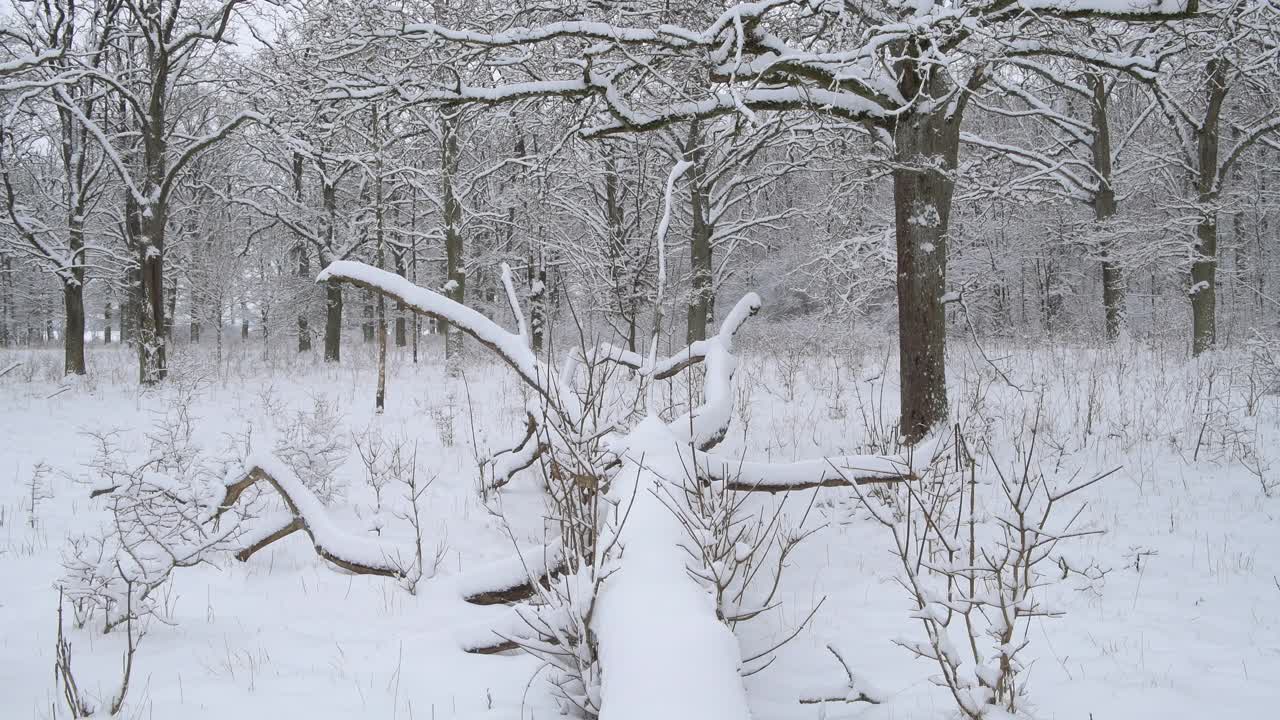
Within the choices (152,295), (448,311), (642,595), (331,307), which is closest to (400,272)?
(331,307)

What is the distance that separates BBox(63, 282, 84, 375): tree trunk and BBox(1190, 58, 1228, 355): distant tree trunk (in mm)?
21621

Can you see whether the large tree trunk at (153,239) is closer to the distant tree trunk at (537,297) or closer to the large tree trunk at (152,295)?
the large tree trunk at (152,295)

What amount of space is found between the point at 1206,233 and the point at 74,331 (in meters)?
22.5

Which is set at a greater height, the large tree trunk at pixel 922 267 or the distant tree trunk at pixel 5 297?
the distant tree trunk at pixel 5 297

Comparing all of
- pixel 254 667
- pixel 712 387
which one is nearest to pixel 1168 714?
pixel 712 387

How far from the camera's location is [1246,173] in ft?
61.7

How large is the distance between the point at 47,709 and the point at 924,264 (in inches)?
226

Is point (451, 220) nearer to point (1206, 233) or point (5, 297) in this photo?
point (1206, 233)

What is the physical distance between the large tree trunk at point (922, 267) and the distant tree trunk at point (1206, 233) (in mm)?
9365

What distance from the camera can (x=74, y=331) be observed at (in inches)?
498

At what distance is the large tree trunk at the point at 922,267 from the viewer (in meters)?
5.11

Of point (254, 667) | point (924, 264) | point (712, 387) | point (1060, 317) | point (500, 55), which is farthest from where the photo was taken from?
point (1060, 317)

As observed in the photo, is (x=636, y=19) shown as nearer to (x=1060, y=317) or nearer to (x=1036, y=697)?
(x=1036, y=697)

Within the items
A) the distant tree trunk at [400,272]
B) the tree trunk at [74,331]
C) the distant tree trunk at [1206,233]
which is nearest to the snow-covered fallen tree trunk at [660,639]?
the distant tree trunk at [1206,233]
